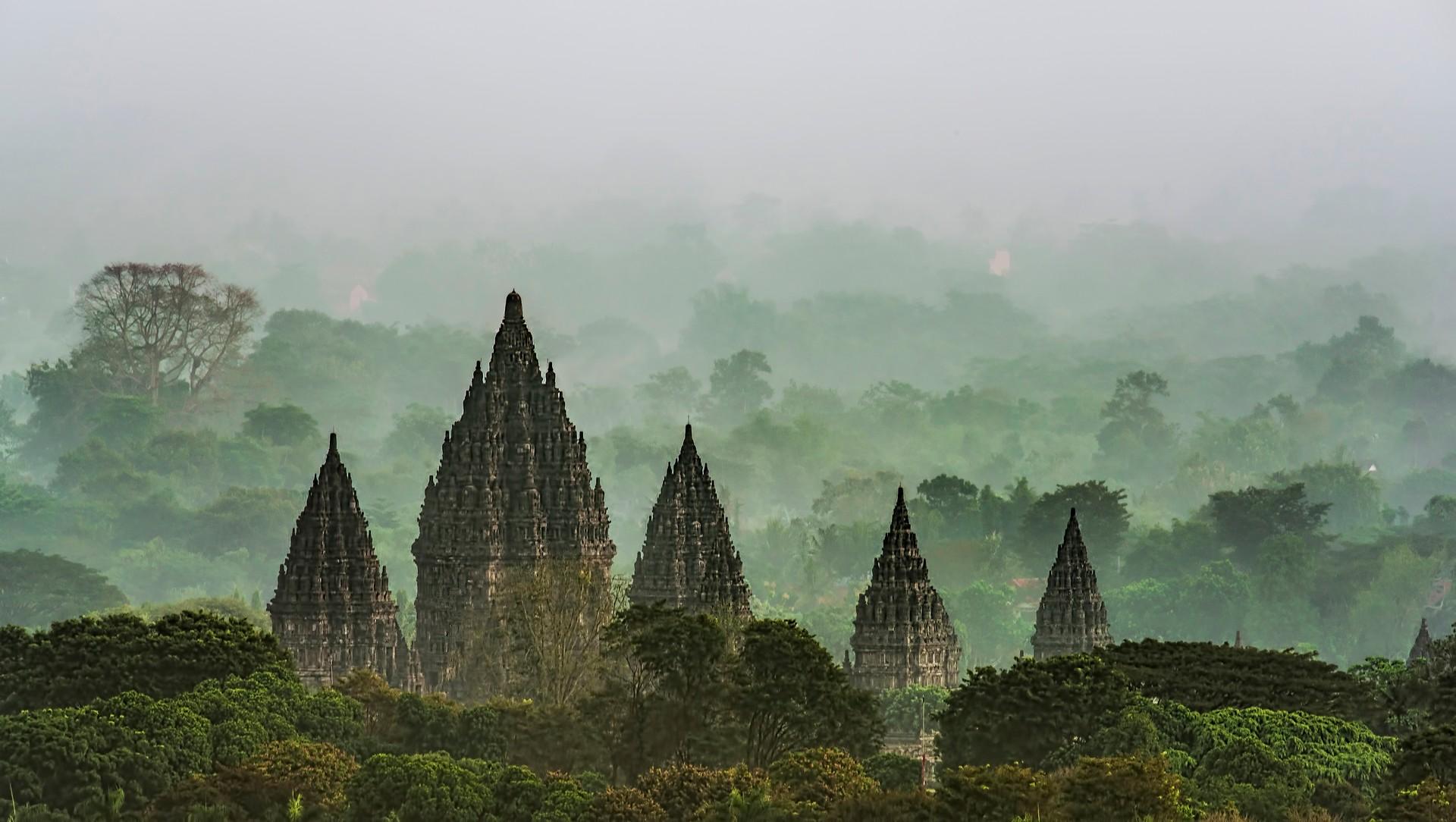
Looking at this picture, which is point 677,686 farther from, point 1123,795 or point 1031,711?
point 1123,795

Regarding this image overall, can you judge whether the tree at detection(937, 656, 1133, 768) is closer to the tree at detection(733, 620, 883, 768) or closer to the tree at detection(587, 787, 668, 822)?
the tree at detection(733, 620, 883, 768)

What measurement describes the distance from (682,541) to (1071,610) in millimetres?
19448

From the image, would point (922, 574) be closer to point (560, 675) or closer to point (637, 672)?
point (560, 675)

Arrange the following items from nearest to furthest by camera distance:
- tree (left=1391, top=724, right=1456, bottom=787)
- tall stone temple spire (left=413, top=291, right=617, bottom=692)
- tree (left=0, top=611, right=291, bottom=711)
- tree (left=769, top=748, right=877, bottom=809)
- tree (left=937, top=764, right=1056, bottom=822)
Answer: tree (left=937, top=764, right=1056, bottom=822) → tree (left=769, top=748, right=877, bottom=809) → tree (left=1391, top=724, right=1456, bottom=787) → tree (left=0, top=611, right=291, bottom=711) → tall stone temple spire (left=413, top=291, right=617, bottom=692)

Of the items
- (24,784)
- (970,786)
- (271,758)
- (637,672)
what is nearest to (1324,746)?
(970,786)

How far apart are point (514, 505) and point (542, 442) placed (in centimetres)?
369

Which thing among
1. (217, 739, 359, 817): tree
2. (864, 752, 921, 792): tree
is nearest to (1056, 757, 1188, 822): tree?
(864, 752, 921, 792): tree

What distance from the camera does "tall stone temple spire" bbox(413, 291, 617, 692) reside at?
448 ft

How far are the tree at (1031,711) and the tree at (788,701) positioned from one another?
3674 millimetres

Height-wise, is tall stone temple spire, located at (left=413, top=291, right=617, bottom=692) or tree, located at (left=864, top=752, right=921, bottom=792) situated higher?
tall stone temple spire, located at (left=413, top=291, right=617, bottom=692)

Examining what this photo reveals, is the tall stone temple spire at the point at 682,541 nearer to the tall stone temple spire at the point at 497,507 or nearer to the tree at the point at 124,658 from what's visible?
the tall stone temple spire at the point at 497,507

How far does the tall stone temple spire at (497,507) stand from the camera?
5379 inches

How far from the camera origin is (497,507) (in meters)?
137

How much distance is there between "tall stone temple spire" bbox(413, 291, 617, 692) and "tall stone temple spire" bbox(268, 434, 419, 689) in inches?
134
